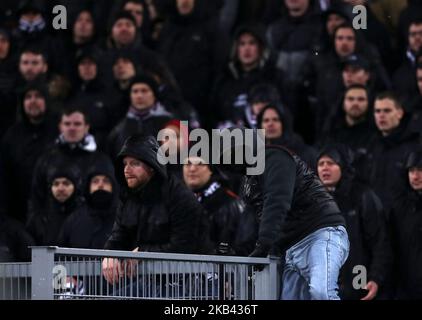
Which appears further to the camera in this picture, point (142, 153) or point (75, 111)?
point (75, 111)

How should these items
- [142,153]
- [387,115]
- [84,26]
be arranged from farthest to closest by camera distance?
[84,26] < [387,115] < [142,153]

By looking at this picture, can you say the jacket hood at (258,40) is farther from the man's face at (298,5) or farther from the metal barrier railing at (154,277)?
the metal barrier railing at (154,277)

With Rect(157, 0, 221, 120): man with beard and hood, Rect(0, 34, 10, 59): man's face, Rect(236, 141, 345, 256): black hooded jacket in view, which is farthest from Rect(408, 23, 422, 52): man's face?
Rect(236, 141, 345, 256): black hooded jacket

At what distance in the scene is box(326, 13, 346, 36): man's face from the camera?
15149 mm

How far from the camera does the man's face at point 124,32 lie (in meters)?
15.7

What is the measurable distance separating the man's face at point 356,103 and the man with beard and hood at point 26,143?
3047 millimetres

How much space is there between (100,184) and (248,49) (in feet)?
8.84

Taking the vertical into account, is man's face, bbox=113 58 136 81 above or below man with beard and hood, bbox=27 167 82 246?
above

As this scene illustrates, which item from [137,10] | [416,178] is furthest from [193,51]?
[416,178]

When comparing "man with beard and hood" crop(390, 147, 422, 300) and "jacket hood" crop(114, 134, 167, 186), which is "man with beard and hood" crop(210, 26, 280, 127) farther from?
"jacket hood" crop(114, 134, 167, 186)

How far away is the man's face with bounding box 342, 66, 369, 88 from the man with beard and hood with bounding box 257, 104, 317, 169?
3.39ft

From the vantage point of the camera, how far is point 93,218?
1311 cm

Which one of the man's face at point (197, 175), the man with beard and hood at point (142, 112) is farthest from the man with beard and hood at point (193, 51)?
the man's face at point (197, 175)

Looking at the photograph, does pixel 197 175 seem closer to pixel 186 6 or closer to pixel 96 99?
pixel 96 99
